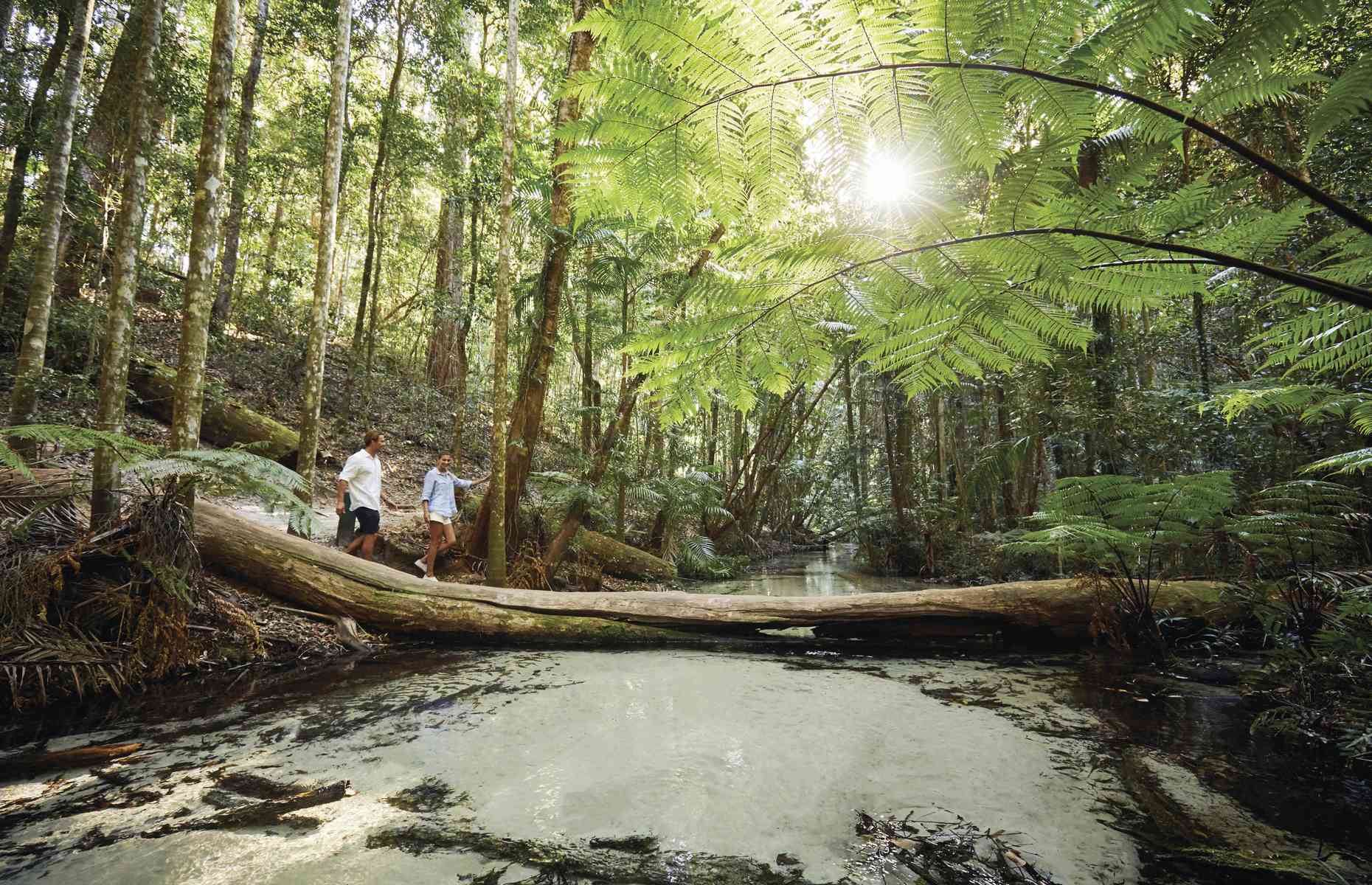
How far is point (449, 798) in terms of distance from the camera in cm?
211

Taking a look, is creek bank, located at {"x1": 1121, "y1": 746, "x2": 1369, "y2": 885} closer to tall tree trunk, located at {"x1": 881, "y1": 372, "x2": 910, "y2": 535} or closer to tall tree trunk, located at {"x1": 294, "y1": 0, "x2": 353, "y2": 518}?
tall tree trunk, located at {"x1": 294, "y1": 0, "x2": 353, "y2": 518}

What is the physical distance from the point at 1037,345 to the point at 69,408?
10886 mm

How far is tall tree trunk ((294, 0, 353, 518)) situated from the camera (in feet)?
23.0

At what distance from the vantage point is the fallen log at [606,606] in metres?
4.46

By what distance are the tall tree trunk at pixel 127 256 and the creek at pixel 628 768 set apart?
8.10 ft

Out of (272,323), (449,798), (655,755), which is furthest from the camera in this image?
(272,323)

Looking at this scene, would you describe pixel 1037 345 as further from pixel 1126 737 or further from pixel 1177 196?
pixel 1126 737

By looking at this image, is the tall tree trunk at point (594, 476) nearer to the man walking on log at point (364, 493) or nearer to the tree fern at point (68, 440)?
the man walking on log at point (364, 493)

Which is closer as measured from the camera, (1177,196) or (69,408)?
(1177,196)

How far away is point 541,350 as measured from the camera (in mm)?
6703

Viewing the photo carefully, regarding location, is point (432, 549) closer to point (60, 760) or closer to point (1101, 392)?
point (60, 760)

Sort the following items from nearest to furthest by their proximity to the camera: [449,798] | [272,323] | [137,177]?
[449,798], [137,177], [272,323]

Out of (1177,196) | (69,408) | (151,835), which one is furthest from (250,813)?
(69,408)

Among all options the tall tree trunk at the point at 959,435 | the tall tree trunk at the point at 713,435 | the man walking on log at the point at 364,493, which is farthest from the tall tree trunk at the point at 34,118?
the tall tree trunk at the point at 959,435
